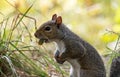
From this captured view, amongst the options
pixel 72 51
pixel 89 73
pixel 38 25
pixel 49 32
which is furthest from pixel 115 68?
pixel 38 25

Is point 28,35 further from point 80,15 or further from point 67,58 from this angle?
point 80,15

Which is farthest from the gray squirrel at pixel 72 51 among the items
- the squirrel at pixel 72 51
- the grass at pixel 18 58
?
the grass at pixel 18 58

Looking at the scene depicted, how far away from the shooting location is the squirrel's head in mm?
3025

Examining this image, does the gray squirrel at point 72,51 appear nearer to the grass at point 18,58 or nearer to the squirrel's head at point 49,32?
the squirrel's head at point 49,32

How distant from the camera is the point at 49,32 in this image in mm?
3045

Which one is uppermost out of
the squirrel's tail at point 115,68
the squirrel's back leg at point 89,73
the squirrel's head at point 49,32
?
the squirrel's head at point 49,32

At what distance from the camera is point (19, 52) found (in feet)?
10.3

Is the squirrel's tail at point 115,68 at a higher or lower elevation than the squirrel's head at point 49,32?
lower

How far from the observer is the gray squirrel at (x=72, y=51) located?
3.05 m

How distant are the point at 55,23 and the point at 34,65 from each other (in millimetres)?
290

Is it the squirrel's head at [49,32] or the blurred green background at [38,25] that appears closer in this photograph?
the squirrel's head at [49,32]

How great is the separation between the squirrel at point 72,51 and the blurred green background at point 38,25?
99 mm

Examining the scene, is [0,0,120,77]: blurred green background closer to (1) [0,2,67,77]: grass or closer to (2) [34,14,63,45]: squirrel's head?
(1) [0,2,67,77]: grass

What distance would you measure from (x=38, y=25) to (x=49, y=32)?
113 centimetres
